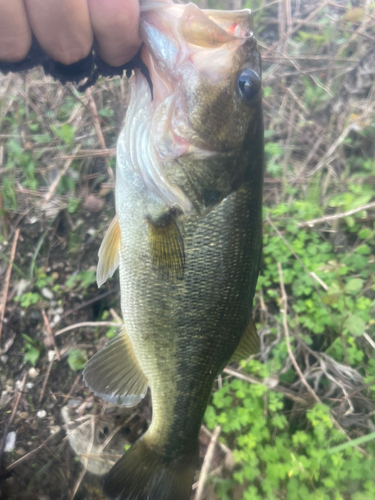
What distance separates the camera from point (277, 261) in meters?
2.22

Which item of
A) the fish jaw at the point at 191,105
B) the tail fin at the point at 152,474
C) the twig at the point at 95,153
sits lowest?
the tail fin at the point at 152,474

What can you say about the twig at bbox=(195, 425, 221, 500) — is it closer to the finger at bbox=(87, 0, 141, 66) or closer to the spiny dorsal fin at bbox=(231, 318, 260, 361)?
the spiny dorsal fin at bbox=(231, 318, 260, 361)

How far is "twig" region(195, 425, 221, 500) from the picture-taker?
66.2 inches

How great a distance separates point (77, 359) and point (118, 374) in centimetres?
89

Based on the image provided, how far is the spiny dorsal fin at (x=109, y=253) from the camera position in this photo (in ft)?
4.36

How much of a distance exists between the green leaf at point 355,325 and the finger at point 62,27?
6.14 ft

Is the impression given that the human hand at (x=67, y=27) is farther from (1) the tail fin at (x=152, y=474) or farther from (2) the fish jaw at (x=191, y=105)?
(1) the tail fin at (x=152, y=474)

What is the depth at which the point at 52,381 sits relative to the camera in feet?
7.16

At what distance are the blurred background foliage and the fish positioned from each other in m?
0.62

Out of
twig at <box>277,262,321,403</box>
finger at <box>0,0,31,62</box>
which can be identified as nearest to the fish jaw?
finger at <box>0,0,31,62</box>

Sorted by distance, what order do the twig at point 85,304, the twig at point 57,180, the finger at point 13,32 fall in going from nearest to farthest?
the finger at point 13,32
the twig at point 85,304
the twig at point 57,180

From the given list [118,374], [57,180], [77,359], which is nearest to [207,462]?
[118,374]

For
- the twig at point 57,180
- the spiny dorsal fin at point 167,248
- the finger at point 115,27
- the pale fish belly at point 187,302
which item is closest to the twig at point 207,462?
the pale fish belly at point 187,302

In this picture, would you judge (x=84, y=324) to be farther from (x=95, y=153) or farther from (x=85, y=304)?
(x=95, y=153)
